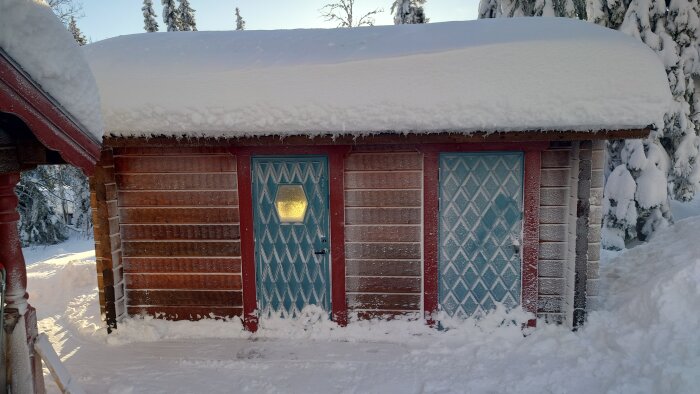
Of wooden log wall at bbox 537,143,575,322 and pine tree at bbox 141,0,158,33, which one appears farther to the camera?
pine tree at bbox 141,0,158,33

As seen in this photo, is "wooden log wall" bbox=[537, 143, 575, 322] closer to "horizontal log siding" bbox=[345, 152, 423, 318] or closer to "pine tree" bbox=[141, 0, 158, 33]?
"horizontal log siding" bbox=[345, 152, 423, 318]

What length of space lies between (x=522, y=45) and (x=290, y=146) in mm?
2826

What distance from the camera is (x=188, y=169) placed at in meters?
5.16

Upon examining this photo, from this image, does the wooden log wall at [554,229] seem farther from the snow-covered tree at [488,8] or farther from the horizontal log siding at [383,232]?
the snow-covered tree at [488,8]

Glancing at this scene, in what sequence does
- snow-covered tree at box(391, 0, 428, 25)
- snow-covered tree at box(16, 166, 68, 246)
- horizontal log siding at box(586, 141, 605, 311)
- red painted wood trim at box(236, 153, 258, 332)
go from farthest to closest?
snow-covered tree at box(391, 0, 428, 25)
snow-covered tree at box(16, 166, 68, 246)
red painted wood trim at box(236, 153, 258, 332)
horizontal log siding at box(586, 141, 605, 311)

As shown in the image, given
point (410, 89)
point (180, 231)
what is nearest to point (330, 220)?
point (410, 89)

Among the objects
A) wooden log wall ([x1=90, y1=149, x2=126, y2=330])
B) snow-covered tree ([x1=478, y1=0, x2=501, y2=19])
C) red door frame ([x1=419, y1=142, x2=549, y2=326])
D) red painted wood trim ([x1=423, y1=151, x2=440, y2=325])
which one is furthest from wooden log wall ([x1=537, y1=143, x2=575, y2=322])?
snow-covered tree ([x1=478, y1=0, x2=501, y2=19])

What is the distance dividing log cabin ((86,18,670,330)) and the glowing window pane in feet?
0.06

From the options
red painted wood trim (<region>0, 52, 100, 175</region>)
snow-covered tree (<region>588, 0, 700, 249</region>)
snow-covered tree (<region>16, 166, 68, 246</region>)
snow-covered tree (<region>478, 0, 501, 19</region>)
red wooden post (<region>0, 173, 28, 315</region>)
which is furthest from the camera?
snow-covered tree (<region>478, 0, 501, 19</region>)

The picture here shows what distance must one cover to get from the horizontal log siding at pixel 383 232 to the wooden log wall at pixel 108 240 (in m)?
2.85

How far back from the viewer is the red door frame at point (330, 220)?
196 inches

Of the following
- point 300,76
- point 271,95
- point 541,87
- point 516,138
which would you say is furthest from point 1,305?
point 541,87

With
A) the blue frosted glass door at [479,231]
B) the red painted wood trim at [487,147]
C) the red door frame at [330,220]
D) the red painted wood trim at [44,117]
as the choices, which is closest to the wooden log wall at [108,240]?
the red door frame at [330,220]

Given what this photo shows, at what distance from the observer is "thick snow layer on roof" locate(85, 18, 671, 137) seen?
4.35 meters
